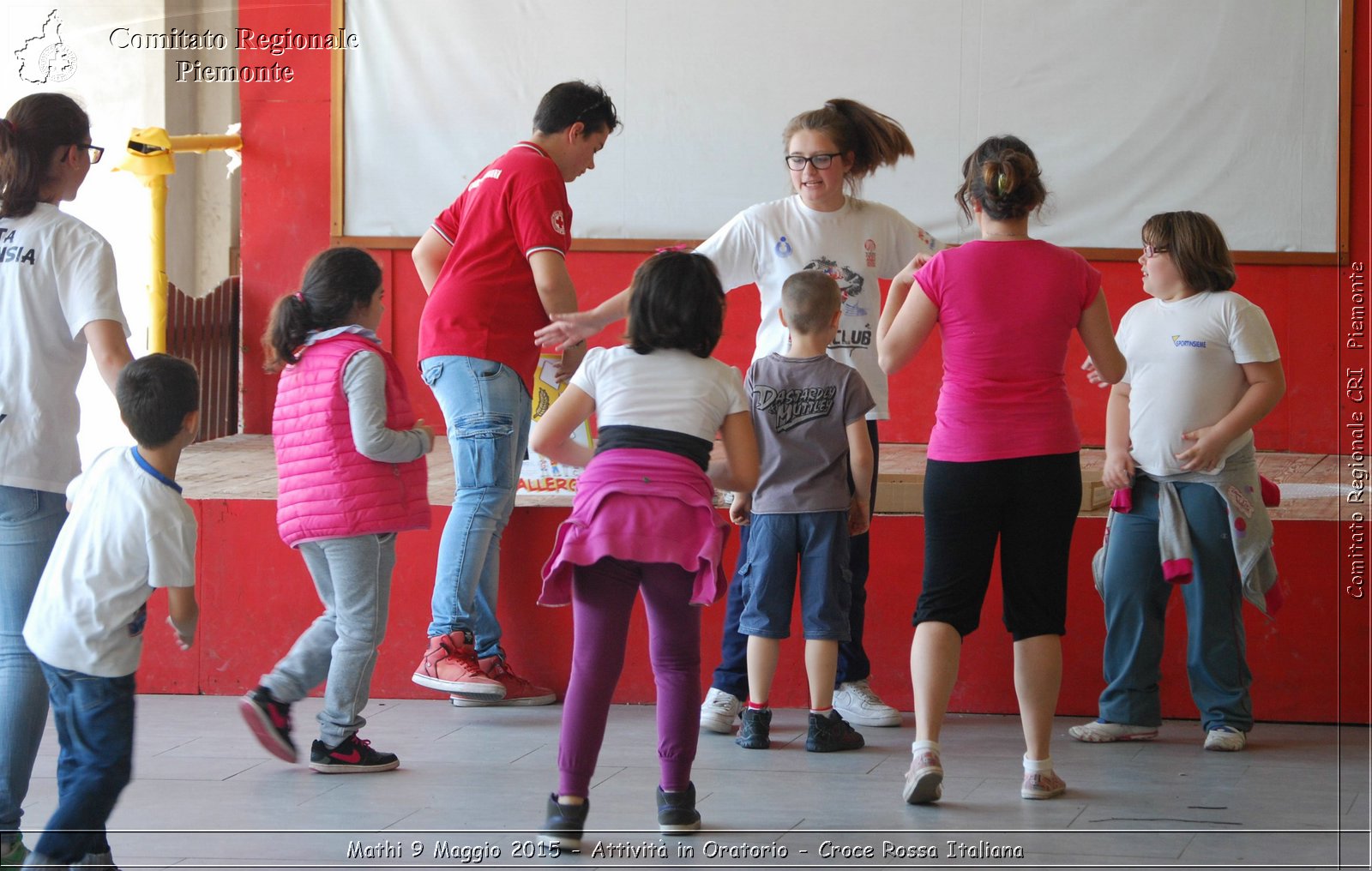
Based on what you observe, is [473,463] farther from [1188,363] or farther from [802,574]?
[1188,363]

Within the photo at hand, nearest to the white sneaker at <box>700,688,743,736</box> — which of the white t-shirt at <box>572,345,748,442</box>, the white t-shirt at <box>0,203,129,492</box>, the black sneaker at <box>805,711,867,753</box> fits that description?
the black sneaker at <box>805,711,867,753</box>

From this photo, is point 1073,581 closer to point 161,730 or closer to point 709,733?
point 709,733

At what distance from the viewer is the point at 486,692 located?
137 inches

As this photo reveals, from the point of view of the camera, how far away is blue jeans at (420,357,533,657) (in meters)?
3.43

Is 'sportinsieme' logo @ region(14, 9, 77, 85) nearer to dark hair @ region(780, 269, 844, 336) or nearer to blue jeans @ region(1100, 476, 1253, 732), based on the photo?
dark hair @ region(780, 269, 844, 336)

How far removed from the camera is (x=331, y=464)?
117 inches

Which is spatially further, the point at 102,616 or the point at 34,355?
the point at 34,355

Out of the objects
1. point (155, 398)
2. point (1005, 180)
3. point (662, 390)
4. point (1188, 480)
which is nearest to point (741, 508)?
point (662, 390)

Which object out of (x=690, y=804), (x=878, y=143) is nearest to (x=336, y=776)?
(x=690, y=804)

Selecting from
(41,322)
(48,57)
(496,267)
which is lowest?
(41,322)

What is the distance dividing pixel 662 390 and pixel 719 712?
1.18 meters

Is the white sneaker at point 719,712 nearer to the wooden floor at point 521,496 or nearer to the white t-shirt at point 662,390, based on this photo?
the wooden floor at point 521,496

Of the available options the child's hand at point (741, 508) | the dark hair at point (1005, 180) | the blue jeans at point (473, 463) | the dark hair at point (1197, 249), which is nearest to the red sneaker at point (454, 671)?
the blue jeans at point (473, 463)

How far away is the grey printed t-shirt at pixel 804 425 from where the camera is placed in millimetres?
3094
